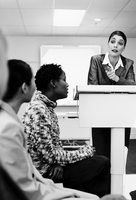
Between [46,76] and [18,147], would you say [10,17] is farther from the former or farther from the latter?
[18,147]

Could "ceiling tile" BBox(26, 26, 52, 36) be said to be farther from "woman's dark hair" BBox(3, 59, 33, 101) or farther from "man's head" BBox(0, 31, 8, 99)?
"man's head" BBox(0, 31, 8, 99)

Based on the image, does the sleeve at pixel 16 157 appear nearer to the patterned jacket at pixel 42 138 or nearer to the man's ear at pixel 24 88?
the man's ear at pixel 24 88

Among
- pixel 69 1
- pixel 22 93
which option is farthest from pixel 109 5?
pixel 22 93

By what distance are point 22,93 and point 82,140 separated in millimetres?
5606

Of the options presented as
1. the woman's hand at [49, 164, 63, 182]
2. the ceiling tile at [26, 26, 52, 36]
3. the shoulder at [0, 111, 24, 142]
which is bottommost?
the woman's hand at [49, 164, 63, 182]

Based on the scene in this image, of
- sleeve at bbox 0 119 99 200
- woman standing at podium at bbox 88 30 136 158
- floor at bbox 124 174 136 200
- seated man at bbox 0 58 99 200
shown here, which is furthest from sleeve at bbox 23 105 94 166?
floor at bbox 124 174 136 200

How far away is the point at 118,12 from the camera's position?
490 cm

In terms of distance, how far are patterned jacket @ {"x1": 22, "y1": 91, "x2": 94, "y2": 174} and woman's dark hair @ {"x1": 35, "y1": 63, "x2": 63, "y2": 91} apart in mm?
117

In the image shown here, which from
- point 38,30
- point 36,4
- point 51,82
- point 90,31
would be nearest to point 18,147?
point 51,82

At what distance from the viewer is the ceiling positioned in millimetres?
4488

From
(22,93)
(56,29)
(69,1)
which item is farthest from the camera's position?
(56,29)

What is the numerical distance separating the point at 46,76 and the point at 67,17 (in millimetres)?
3996

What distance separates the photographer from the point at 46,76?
147 cm

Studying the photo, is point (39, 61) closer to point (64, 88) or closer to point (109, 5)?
point (109, 5)
